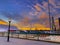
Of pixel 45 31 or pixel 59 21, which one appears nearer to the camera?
pixel 59 21

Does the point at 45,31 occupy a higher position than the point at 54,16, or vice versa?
the point at 54,16

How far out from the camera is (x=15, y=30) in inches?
643

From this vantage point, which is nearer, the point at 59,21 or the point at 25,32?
the point at 59,21

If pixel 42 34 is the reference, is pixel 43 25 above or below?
above

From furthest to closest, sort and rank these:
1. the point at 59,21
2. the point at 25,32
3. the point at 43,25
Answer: the point at 25,32
the point at 43,25
the point at 59,21

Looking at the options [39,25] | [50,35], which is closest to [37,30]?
[39,25]

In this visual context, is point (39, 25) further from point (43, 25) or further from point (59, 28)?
point (59, 28)

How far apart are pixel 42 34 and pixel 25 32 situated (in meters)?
2.17

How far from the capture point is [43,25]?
612 inches

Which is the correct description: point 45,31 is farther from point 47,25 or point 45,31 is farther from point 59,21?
point 59,21

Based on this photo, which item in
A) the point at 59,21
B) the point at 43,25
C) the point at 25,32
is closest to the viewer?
the point at 59,21

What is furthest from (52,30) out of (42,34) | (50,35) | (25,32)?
(25,32)

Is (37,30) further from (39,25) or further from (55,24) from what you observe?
(55,24)

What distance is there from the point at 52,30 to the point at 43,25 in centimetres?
134
